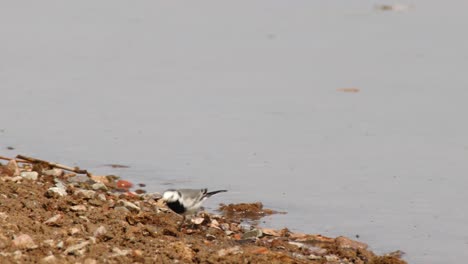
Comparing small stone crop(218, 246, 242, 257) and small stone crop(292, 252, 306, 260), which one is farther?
small stone crop(292, 252, 306, 260)

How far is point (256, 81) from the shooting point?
16.3 m

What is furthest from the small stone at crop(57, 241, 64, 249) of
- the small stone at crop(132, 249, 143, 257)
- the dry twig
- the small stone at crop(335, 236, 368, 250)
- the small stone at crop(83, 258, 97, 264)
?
the dry twig

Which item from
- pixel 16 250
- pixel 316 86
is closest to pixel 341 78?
pixel 316 86

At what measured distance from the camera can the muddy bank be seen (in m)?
8.21

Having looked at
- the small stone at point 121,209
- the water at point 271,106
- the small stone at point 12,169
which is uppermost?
the water at point 271,106

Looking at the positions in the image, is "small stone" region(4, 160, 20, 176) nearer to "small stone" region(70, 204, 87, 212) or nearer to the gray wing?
"small stone" region(70, 204, 87, 212)

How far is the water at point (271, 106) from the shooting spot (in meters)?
11.4

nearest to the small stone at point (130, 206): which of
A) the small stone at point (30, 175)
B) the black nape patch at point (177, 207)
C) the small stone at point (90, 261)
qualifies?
the black nape patch at point (177, 207)

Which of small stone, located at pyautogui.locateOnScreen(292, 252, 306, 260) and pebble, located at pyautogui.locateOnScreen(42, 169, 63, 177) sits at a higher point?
pebble, located at pyautogui.locateOnScreen(42, 169, 63, 177)

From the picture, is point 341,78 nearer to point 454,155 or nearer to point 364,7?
point 454,155

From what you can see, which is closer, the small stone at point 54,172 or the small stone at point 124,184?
the small stone at point 54,172

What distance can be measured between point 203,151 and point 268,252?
13.7 feet

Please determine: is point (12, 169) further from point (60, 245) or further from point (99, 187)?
point (60, 245)

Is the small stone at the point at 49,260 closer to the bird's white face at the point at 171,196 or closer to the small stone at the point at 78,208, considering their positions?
the small stone at the point at 78,208
